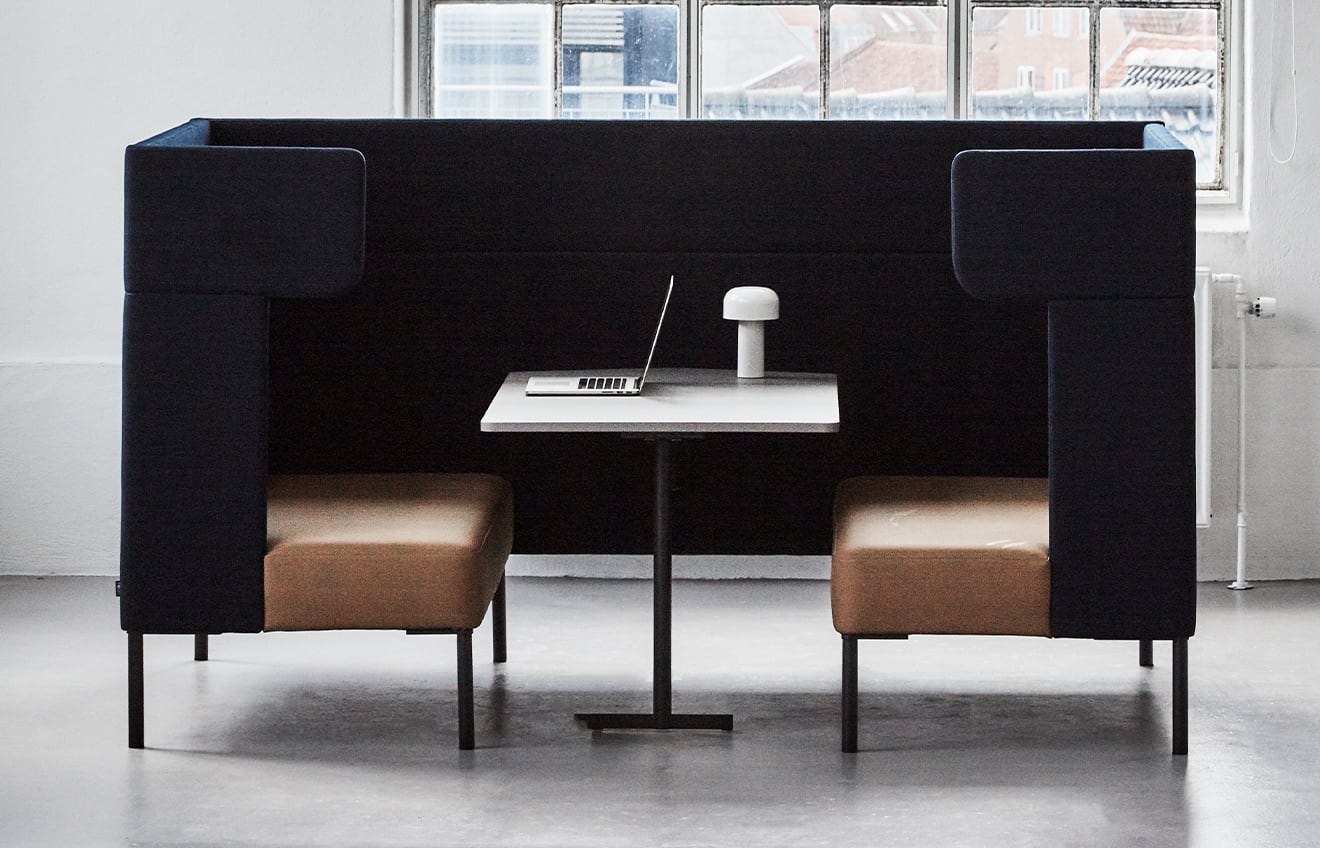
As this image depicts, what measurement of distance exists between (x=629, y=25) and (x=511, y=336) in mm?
1532

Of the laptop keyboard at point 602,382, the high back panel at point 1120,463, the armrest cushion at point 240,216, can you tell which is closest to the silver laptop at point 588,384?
the laptop keyboard at point 602,382

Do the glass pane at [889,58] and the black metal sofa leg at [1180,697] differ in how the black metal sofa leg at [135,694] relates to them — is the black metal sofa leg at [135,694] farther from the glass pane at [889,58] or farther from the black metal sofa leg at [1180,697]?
the glass pane at [889,58]

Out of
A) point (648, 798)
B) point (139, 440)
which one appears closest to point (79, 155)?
point (139, 440)

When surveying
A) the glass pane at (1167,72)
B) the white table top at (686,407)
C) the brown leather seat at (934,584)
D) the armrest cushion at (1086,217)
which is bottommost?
the brown leather seat at (934,584)

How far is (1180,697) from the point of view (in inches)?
134

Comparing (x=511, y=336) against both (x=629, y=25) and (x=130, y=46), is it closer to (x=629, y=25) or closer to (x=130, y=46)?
(x=629, y=25)

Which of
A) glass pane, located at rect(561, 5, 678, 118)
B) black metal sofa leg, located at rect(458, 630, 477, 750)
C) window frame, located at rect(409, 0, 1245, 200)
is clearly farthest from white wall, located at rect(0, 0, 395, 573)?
black metal sofa leg, located at rect(458, 630, 477, 750)

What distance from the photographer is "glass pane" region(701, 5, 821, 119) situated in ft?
17.1

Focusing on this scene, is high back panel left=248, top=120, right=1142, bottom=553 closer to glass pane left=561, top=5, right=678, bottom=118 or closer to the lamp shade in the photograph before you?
the lamp shade

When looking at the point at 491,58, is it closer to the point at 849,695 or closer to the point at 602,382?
the point at 602,382

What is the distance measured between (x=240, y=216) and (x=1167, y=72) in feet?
10.3

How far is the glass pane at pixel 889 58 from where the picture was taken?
17.1ft

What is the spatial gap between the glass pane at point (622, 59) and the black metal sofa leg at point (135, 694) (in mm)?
2443

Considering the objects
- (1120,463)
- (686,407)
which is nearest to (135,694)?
(686,407)
